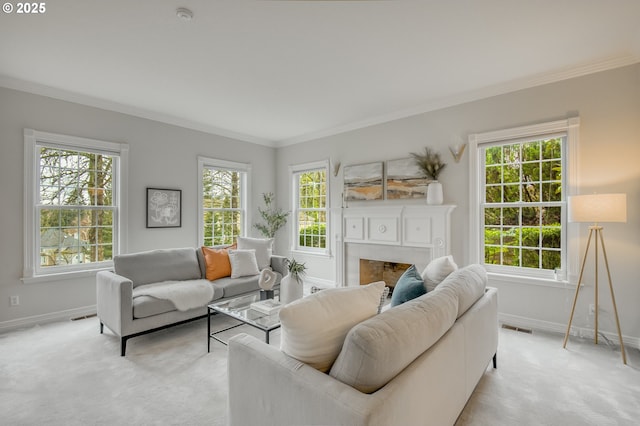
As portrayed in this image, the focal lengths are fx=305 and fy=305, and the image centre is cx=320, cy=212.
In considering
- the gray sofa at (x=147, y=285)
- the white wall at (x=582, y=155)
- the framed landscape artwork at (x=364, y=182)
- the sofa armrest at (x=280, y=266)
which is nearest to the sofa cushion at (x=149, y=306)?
the gray sofa at (x=147, y=285)

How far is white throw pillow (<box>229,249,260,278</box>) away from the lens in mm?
3881

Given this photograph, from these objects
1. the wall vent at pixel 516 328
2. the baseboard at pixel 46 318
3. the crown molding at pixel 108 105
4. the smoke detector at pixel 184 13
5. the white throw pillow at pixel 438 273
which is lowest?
the wall vent at pixel 516 328

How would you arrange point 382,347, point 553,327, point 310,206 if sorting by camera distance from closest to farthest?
point 382,347, point 553,327, point 310,206

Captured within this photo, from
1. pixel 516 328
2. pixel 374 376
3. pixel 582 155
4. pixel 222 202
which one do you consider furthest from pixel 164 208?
pixel 582 155

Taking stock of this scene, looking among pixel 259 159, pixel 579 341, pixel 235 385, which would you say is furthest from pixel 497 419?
pixel 259 159

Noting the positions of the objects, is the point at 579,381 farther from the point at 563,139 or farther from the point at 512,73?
the point at 512,73

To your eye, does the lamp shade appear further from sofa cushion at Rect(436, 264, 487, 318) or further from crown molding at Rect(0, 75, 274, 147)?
crown molding at Rect(0, 75, 274, 147)

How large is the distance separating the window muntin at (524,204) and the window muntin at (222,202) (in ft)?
12.9

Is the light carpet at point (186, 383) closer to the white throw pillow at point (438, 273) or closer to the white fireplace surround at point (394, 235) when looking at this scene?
the white throw pillow at point (438, 273)

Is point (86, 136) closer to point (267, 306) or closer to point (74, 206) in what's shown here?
point (74, 206)

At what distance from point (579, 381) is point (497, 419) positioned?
954 mm

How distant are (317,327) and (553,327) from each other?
3.25m

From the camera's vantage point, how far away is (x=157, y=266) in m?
3.52

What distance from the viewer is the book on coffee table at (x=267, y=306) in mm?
2654
